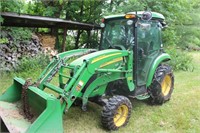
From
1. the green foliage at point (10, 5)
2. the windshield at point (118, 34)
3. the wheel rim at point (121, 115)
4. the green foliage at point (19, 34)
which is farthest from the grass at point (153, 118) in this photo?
the green foliage at point (19, 34)

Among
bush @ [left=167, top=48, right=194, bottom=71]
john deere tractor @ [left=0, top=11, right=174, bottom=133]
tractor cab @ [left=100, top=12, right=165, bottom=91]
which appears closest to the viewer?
john deere tractor @ [left=0, top=11, right=174, bottom=133]

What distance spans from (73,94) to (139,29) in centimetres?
183

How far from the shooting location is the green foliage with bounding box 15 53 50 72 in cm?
830

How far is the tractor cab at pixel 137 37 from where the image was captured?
4.49 meters

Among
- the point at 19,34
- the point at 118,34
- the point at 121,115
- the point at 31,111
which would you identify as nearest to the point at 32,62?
the point at 19,34

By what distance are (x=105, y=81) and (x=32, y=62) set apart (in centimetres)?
497

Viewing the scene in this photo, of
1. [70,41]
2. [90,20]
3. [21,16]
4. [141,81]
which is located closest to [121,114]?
[141,81]

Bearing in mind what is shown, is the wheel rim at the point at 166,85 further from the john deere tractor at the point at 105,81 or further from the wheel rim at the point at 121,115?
the wheel rim at the point at 121,115

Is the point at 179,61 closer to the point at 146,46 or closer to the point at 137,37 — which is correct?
the point at 146,46

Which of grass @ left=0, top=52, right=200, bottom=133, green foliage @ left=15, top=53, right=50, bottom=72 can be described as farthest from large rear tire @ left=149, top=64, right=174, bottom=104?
→ green foliage @ left=15, top=53, right=50, bottom=72

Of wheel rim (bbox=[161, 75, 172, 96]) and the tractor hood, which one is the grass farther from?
the tractor hood

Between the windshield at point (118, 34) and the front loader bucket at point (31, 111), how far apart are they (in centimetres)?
178

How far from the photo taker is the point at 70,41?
1367 cm

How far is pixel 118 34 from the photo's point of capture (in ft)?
15.5
